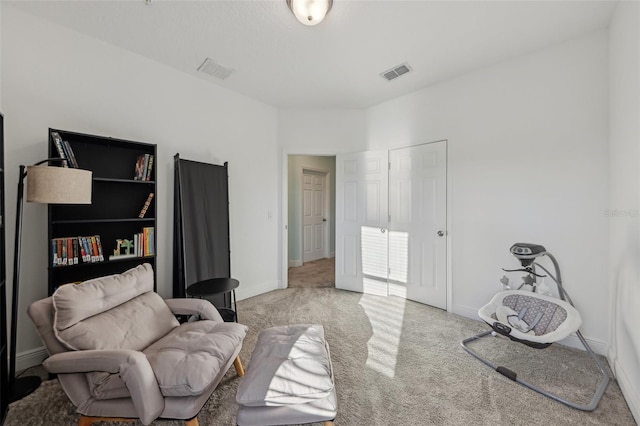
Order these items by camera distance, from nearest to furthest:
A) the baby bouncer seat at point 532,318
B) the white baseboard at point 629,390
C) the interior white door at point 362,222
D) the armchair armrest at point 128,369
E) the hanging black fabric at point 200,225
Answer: the armchair armrest at point 128,369 → the white baseboard at point 629,390 → the baby bouncer seat at point 532,318 → the hanging black fabric at point 200,225 → the interior white door at point 362,222

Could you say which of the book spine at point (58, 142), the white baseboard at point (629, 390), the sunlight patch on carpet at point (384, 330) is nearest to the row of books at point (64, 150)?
the book spine at point (58, 142)

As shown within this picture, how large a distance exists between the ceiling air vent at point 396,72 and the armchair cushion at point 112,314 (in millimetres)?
2916

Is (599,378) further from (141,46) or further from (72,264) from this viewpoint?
(141,46)

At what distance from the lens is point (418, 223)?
3270 millimetres

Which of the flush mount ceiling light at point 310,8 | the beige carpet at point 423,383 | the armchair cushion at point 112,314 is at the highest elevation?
the flush mount ceiling light at point 310,8

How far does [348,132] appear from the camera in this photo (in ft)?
12.6

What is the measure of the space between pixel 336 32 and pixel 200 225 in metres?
2.22

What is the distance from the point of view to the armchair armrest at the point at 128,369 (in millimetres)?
1224

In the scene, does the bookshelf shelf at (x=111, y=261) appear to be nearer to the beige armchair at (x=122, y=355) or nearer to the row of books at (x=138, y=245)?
the row of books at (x=138, y=245)

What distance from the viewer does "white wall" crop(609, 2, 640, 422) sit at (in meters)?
1.59

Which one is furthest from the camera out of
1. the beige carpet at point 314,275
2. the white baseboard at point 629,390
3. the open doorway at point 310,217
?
the open doorway at point 310,217

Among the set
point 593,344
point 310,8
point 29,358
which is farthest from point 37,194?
point 593,344

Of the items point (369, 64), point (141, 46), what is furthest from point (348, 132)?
point (141, 46)

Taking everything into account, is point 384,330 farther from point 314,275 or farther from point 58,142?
point 58,142
